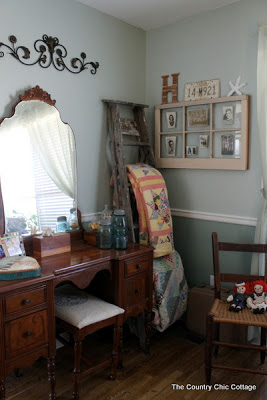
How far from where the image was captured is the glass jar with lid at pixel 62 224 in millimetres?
2664

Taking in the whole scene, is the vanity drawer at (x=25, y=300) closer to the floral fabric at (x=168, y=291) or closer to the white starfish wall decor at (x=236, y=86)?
the floral fabric at (x=168, y=291)

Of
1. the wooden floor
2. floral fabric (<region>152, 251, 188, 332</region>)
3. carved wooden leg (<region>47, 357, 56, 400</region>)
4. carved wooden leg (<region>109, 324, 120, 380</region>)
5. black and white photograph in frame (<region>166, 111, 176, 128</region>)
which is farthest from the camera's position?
black and white photograph in frame (<region>166, 111, 176, 128</region>)

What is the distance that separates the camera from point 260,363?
8.43 feet

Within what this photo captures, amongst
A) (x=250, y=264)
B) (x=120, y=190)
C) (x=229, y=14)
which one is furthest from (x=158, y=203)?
(x=229, y=14)

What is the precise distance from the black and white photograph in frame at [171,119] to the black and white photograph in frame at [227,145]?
1.64ft

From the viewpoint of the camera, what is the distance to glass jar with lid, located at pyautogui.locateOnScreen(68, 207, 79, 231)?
274cm

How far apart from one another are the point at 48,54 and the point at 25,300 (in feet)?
5.36

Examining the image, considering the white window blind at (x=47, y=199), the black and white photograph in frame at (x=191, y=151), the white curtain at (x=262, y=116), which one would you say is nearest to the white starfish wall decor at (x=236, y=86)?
the white curtain at (x=262, y=116)

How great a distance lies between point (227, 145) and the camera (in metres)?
2.85

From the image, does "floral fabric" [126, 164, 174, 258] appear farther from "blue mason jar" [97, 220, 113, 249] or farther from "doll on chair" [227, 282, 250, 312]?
"doll on chair" [227, 282, 250, 312]

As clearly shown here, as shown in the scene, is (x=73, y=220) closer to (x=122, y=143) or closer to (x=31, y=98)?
(x=122, y=143)

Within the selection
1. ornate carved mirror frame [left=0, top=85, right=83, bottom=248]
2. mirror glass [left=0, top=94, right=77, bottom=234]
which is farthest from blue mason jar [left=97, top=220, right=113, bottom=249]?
ornate carved mirror frame [left=0, top=85, right=83, bottom=248]

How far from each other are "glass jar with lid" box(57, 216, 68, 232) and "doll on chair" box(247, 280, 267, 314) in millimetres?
1348

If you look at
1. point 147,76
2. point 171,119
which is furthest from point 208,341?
point 147,76
